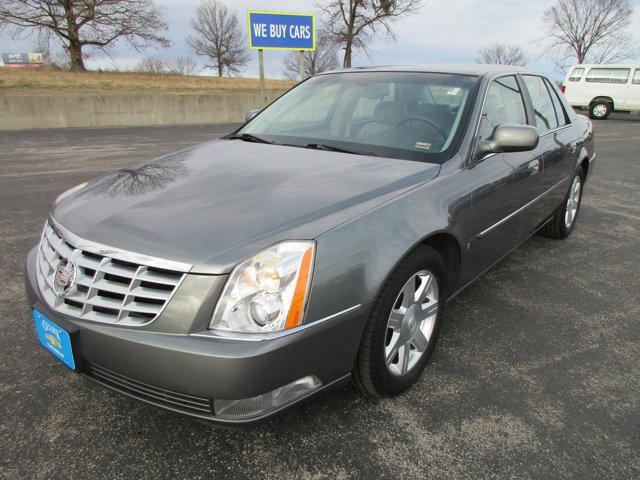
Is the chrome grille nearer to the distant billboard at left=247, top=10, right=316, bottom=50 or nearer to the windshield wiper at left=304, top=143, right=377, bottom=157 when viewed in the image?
the windshield wiper at left=304, top=143, right=377, bottom=157

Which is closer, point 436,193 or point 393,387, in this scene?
point 393,387

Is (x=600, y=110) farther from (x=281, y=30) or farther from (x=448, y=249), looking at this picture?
(x=448, y=249)

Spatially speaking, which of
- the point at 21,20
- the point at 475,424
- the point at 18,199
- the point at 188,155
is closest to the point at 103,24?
the point at 21,20

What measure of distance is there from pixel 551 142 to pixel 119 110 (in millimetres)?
14978

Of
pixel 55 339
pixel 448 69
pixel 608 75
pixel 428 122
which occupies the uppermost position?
pixel 608 75

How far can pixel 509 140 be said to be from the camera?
2508 millimetres

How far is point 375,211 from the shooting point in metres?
1.90

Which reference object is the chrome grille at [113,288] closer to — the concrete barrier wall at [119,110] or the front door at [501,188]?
the front door at [501,188]

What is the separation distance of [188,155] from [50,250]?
1.05 metres

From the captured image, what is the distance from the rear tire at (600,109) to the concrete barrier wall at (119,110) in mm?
13820

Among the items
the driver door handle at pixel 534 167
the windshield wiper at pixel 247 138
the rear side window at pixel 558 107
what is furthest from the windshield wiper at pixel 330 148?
the rear side window at pixel 558 107

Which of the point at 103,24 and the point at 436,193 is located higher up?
the point at 103,24

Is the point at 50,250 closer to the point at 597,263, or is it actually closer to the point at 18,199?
the point at 597,263

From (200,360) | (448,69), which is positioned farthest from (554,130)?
(200,360)
